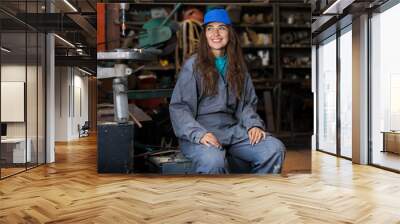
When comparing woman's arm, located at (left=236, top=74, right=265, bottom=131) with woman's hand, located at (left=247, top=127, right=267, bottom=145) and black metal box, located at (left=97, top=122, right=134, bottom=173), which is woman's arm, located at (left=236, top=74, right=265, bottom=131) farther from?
black metal box, located at (left=97, top=122, right=134, bottom=173)

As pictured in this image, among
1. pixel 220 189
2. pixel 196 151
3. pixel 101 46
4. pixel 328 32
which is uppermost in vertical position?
pixel 328 32

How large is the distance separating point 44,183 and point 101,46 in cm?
181

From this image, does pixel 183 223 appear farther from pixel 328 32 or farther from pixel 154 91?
pixel 328 32

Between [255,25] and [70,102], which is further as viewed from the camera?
[70,102]

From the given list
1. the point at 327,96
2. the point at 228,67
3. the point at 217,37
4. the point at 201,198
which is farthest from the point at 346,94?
the point at 201,198

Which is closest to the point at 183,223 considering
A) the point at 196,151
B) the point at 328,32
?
the point at 196,151

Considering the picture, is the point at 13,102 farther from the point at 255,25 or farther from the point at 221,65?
the point at 255,25

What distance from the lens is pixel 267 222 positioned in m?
3.20

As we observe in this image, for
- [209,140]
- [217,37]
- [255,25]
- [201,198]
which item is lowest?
[201,198]

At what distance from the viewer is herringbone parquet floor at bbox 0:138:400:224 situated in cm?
336

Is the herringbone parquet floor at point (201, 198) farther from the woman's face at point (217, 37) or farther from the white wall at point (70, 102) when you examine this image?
the white wall at point (70, 102)

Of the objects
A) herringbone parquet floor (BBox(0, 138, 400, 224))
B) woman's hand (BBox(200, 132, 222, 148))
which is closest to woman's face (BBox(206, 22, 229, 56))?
woman's hand (BBox(200, 132, 222, 148))

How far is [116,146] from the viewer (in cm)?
554

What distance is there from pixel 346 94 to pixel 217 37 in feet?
11.6
